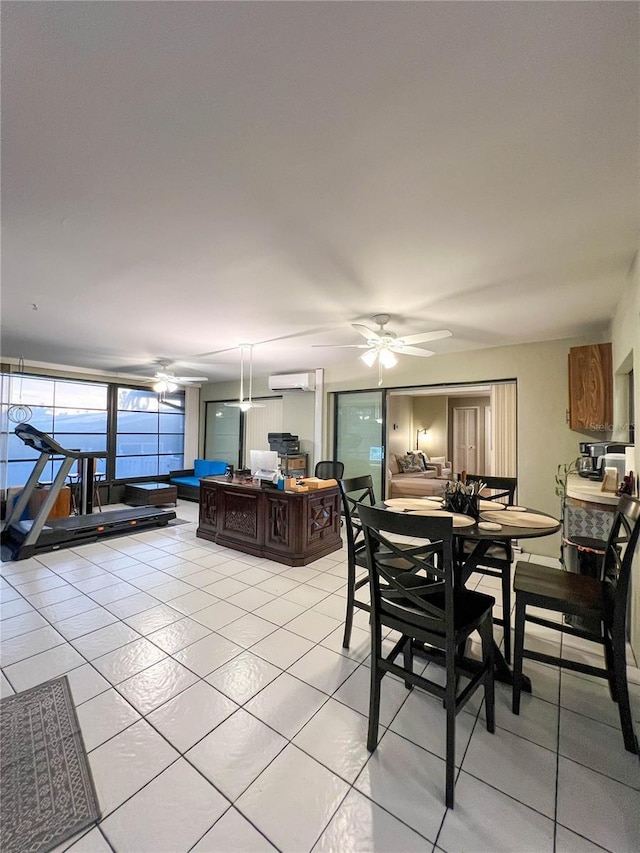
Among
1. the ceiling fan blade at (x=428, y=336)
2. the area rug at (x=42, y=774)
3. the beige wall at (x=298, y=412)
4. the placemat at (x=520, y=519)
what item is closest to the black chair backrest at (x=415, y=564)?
the placemat at (x=520, y=519)

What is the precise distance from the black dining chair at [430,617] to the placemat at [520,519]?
518 mm

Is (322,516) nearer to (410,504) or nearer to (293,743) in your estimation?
(410,504)

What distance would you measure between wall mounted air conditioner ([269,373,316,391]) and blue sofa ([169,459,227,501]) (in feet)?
7.83

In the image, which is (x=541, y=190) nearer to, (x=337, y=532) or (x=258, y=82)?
(x=258, y=82)

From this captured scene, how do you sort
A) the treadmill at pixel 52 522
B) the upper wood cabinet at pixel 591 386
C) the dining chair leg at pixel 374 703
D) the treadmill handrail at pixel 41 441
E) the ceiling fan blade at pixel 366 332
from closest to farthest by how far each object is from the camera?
the dining chair leg at pixel 374 703, the ceiling fan blade at pixel 366 332, the upper wood cabinet at pixel 591 386, the treadmill at pixel 52 522, the treadmill handrail at pixel 41 441

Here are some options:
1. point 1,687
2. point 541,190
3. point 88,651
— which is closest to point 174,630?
point 88,651

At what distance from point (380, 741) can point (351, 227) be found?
2.71 meters

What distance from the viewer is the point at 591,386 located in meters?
3.45

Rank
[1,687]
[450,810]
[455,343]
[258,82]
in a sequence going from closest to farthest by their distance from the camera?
[258,82], [450,810], [1,687], [455,343]

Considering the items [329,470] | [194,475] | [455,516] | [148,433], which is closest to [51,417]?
[148,433]

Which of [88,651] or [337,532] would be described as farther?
[337,532]

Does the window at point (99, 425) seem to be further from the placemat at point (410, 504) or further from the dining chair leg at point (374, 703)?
the dining chair leg at point (374, 703)

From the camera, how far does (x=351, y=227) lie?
6.71ft

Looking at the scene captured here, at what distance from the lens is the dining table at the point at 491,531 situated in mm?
1906
